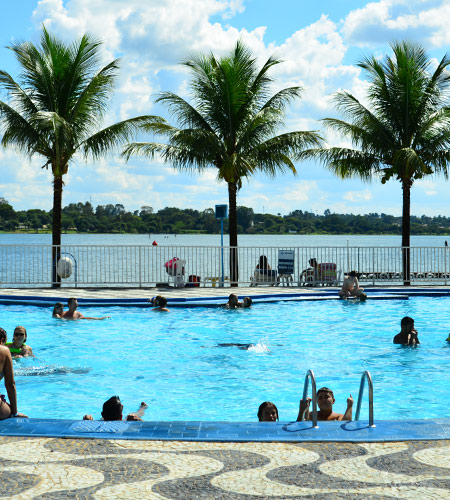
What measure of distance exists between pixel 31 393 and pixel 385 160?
61.5 feet

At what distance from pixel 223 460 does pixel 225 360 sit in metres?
7.79

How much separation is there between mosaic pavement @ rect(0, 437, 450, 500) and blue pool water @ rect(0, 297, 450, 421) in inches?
159

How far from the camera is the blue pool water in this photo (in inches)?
419

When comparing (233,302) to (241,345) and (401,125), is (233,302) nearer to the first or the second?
(241,345)

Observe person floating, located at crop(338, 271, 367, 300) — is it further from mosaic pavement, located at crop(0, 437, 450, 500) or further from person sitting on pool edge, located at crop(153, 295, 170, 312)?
mosaic pavement, located at crop(0, 437, 450, 500)

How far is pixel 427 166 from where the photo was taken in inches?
1003

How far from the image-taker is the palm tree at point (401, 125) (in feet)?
82.1

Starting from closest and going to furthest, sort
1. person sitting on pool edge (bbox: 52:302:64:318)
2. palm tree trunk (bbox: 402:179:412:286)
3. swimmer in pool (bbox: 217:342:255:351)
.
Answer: swimmer in pool (bbox: 217:342:255:351), person sitting on pool edge (bbox: 52:302:64:318), palm tree trunk (bbox: 402:179:412:286)

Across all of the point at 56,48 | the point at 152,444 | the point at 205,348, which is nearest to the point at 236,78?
the point at 56,48

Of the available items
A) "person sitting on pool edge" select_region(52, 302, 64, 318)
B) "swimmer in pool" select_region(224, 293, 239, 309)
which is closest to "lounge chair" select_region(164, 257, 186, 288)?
"swimmer in pool" select_region(224, 293, 239, 309)

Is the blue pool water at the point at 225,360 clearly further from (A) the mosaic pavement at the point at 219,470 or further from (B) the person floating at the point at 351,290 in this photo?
(A) the mosaic pavement at the point at 219,470

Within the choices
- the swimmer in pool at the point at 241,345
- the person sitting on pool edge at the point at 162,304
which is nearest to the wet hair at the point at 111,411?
the swimmer in pool at the point at 241,345

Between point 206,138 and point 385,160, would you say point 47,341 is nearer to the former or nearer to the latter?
point 206,138

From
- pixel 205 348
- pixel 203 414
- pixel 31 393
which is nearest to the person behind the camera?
pixel 203 414
